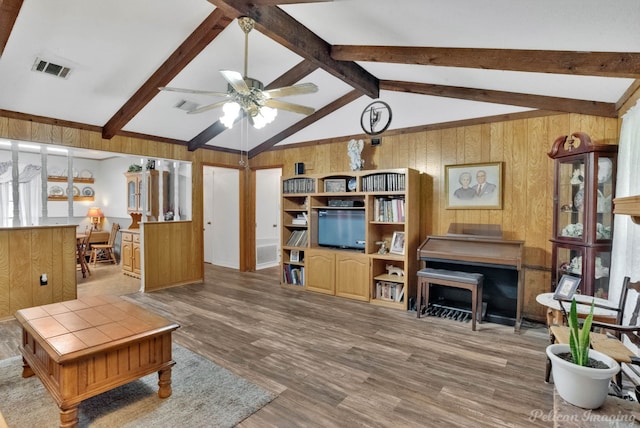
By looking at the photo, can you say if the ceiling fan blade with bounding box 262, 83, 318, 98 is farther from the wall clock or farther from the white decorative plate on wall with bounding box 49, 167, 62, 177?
the white decorative plate on wall with bounding box 49, 167, 62, 177

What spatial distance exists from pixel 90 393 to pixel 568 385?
259 centimetres

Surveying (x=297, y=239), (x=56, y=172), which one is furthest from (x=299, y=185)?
(x=56, y=172)

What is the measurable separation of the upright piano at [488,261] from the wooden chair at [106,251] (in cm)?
691

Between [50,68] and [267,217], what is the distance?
4600 millimetres

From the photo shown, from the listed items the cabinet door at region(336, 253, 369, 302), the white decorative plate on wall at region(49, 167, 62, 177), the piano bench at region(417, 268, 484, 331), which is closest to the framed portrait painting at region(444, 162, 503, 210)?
the piano bench at region(417, 268, 484, 331)

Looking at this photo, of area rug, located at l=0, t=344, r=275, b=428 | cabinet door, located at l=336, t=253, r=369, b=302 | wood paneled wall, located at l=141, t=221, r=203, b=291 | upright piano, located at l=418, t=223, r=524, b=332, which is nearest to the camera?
area rug, located at l=0, t=344, r=275, b=428

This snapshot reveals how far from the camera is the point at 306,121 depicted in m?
5.42

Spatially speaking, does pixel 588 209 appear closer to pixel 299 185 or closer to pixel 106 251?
pixel 299 185

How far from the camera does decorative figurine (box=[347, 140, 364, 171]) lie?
478 centimetres

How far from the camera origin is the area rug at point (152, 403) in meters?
2.03

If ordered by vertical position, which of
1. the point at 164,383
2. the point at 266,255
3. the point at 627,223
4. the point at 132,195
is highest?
the point at 132,195

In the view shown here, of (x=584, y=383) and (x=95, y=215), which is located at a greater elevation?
(x=95, y=215)

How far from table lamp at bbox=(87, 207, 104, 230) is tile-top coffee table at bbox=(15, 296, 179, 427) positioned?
6204 millimetres

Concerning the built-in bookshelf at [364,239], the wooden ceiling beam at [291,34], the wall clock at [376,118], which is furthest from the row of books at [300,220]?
the wooden ceiling beam at [291,34]
